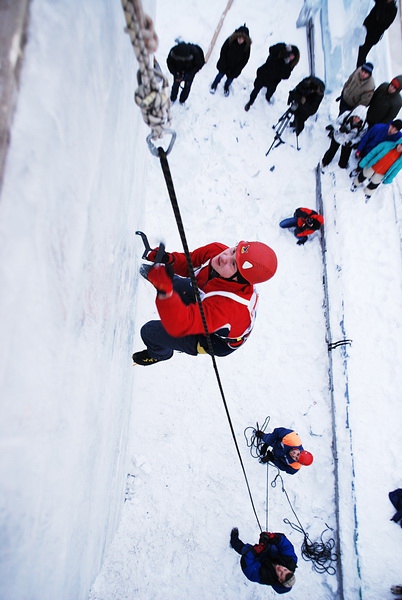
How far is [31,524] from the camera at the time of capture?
1.08 meters

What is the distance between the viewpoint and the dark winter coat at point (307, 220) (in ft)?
13.5

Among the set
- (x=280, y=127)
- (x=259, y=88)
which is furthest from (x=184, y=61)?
(x=280, y=127)

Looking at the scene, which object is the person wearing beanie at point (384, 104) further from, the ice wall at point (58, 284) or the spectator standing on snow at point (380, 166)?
the ice wall at point (58, 284)

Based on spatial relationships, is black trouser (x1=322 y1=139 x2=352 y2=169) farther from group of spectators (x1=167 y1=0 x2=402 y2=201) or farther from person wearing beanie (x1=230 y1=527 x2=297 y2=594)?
person wearing beanie (x1=230 y1=527 x2=297 y2=594)

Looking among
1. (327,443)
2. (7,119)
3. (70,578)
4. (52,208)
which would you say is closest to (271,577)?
(327,443)

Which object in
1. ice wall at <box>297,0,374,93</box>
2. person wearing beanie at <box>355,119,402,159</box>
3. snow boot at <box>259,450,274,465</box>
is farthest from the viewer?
ice wall at <box>297,0,374,93</box>

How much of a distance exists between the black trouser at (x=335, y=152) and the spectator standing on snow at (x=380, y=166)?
0.92 ft

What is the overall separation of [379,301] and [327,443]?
1.71m

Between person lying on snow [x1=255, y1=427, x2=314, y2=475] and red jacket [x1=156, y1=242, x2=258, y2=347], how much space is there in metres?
1.63

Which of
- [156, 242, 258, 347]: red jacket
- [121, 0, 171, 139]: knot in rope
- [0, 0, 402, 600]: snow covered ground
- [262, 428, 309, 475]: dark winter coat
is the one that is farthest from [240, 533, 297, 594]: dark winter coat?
[121, 0, 171, 139]: knot in rope

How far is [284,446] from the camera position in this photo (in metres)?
3.39

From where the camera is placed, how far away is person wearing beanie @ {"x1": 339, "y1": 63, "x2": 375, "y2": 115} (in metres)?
4.29

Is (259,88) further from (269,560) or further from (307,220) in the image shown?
(269,560)

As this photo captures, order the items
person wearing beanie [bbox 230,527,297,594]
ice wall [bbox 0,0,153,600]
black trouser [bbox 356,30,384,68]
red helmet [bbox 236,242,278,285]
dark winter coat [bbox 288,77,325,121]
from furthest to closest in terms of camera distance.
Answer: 1. black trouser [bbox 356,30,384,68]
2. dark winter coat [bbox 288,77,325,121]
3. person wearing beanie [bbox 230,527,297,594]
4. red helmet [bbox 236,242,278,285]
5. ice wall [bbox 0,0,153,600]
